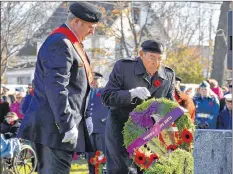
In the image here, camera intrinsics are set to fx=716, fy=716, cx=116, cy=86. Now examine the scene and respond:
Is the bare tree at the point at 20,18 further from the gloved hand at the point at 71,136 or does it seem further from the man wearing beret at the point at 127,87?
the gloved hand at the point at 71,136

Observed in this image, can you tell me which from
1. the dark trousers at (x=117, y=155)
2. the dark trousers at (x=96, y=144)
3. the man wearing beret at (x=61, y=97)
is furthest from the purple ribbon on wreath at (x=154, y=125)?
the dark trousers at (x=96, y=144)

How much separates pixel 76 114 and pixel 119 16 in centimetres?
1900

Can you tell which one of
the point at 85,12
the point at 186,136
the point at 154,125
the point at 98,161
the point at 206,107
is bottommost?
the point at 98,161

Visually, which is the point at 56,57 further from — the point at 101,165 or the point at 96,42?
the point at 96,42

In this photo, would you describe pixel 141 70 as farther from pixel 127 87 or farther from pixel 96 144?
pixel 96 144

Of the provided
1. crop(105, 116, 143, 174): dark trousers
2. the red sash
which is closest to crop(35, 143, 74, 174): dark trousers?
the red sash

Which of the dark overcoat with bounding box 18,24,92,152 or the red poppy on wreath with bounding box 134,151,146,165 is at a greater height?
the dark overcoat with bounding box 18,24,92,152

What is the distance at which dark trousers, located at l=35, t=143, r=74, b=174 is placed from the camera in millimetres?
5566

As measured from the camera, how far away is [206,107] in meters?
12.9

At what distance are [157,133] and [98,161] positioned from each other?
11.3 feet

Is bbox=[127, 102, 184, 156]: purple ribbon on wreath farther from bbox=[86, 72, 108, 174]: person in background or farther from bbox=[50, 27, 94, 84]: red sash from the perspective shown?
bbox=[86, 72, 108, 174]: person in background

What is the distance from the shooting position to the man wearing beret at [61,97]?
544 cm

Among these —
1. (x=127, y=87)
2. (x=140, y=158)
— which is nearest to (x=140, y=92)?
(x=127, y=87)

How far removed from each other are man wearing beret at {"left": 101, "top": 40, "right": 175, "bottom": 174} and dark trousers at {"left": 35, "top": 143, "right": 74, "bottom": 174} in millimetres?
1319
